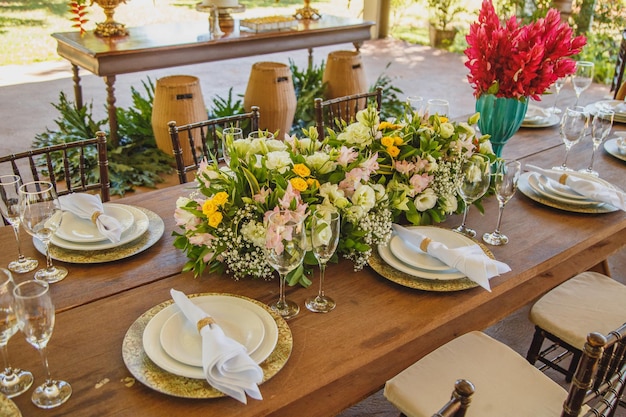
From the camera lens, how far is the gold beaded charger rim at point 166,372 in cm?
105

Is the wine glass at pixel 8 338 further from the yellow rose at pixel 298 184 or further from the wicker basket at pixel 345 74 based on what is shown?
the wicker basket at pixel 345 74

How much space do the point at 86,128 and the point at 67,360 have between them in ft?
9.69

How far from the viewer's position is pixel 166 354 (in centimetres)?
112

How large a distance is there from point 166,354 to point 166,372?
43 millimetres

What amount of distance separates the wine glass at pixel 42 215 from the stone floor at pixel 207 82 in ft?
7.24

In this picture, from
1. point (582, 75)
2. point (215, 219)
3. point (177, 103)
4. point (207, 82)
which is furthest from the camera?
point (207, 82)

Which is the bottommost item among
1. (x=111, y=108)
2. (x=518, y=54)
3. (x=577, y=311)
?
(x=577, y=311)

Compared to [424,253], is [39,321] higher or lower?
higher

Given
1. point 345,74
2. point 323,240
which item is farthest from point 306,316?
point 345,74

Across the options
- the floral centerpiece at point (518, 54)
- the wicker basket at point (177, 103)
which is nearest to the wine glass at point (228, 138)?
the floral centerpiece at point (518, 54)

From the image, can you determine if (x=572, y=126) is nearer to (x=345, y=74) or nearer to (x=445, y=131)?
(x=445, y=131)

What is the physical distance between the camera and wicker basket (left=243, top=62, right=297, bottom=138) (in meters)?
3.75

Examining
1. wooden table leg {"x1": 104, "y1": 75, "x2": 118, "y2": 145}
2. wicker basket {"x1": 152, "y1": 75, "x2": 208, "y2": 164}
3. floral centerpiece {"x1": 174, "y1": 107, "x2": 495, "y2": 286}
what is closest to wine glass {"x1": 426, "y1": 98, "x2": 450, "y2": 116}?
floral centerpiece {"x1": 174, "y1": 107, "x2": 495, "y2": 286}

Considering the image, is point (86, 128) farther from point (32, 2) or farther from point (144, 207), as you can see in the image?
point (32, 2)
